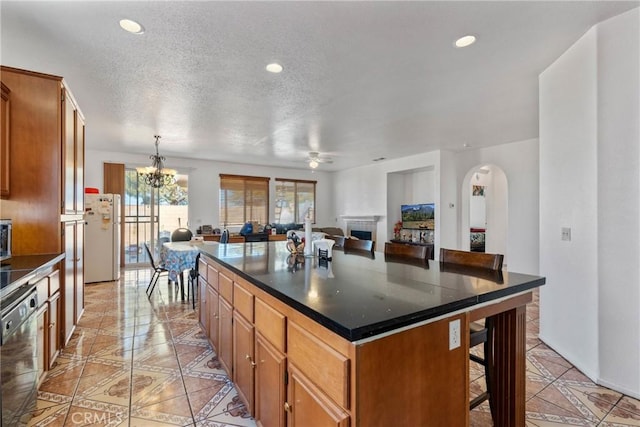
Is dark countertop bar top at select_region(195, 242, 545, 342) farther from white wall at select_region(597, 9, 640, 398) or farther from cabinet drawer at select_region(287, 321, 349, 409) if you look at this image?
white wall at select_region(597, 9, 640, 398)

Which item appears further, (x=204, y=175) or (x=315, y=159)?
(x=204, y=175)

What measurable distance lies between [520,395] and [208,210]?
7.28 meters

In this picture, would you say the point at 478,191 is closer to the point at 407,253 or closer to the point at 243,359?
the point at 407,253

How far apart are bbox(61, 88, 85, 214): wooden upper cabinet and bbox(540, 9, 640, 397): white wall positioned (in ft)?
14.6

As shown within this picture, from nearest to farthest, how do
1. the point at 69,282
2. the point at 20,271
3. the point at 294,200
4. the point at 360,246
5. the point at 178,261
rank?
the point at 20,271
the point at 69,282
the point at 360,246
the point at 178,261
the point at 294,200

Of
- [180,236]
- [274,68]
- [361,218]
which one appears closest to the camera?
[274,68]

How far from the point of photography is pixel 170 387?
225 centimetres

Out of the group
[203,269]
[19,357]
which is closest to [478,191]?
[203,269]

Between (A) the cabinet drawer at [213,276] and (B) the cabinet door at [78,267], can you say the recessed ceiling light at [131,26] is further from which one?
(B) the cabinet door at [78,267]

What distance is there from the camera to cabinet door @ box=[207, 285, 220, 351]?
8.15 feet

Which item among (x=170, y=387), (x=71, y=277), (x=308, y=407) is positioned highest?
(x=71, y=277)

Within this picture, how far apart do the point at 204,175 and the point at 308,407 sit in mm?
7244

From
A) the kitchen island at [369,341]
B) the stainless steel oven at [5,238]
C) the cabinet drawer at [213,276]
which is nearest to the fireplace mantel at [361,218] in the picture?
the cabinet drawer at [213,276]

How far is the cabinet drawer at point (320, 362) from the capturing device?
970mm
